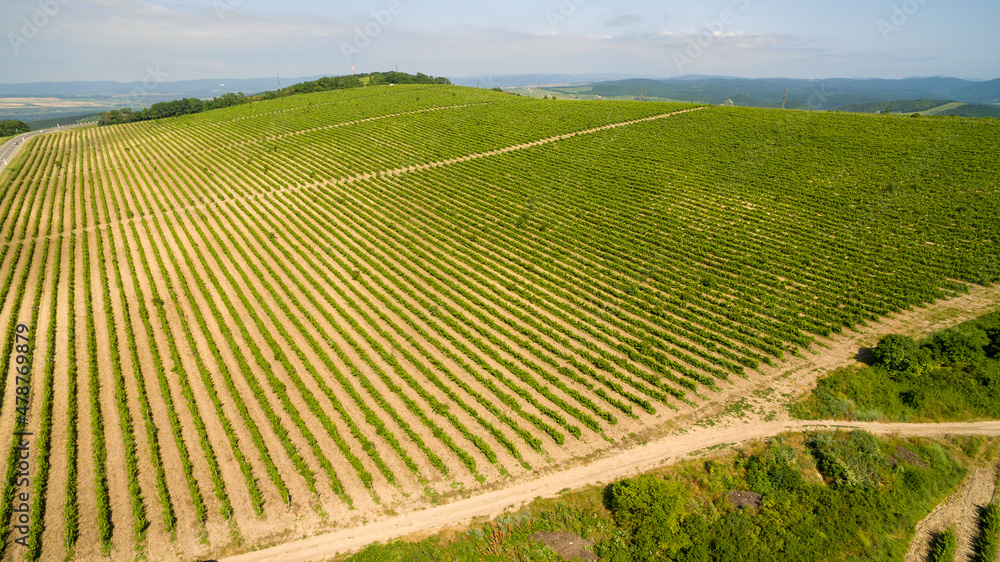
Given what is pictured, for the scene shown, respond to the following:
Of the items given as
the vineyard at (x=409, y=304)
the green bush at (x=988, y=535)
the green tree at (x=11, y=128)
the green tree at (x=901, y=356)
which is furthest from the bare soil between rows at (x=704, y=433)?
the green tree at (x=11, y=128)

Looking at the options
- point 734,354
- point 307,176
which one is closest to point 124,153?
point 307,176

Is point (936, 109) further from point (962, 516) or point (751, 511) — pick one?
point (751, 511)

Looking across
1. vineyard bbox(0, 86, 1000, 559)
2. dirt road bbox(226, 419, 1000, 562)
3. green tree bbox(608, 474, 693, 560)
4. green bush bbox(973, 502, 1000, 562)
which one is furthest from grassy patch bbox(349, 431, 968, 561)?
vineyard bbox(0, 86, 1000, 559)

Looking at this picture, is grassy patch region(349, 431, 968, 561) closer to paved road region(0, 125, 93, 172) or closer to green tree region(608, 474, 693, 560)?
green tree region(608, 474, 693, 560)

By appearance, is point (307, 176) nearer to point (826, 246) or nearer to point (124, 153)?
point (124, 153)

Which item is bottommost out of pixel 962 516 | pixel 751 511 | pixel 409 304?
pixel 962 516

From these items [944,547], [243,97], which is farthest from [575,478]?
[243,97]
